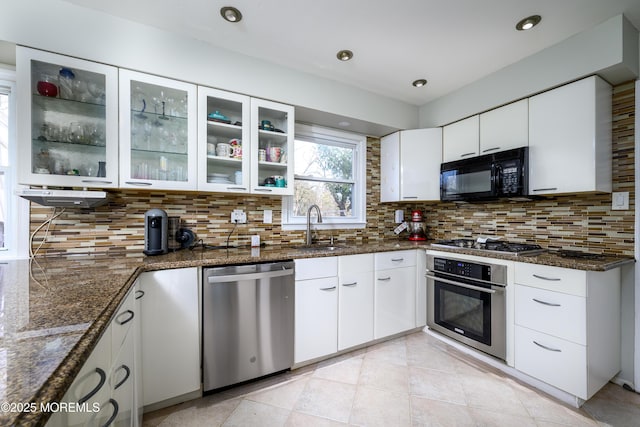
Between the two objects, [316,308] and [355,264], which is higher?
[355,264]

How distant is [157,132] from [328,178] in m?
1.66

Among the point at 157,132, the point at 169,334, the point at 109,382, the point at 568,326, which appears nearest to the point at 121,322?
the point at 109,382

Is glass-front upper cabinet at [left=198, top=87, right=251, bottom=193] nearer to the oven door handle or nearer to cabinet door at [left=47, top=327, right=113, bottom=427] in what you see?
cabinet door at [left=47, top=327, right=113, bottom=427]

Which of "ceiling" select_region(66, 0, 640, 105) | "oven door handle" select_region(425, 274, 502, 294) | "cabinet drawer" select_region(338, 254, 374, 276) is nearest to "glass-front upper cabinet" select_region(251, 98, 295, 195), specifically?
"ceiling" select_region(66, 0, 640, 105)

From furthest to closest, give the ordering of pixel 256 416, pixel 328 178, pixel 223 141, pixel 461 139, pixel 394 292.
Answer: pixel 328 178 → pixel 461 139 → pixel 394 292 → pixel 223 141 → pixel 256 416

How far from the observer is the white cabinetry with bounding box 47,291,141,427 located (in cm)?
61

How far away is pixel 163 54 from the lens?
1795 mm

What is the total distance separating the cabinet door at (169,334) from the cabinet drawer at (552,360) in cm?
224

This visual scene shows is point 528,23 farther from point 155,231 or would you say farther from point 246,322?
point 155,231

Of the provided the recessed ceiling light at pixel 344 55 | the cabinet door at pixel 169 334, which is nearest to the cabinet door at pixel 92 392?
the cabinet door at pixel 169 334

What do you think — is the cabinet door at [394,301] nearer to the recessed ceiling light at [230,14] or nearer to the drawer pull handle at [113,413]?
the drawer pull handle at [113,413]

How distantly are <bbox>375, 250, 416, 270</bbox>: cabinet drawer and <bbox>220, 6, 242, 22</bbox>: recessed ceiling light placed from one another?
2.07 metres

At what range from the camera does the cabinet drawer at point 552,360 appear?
5.11 feet

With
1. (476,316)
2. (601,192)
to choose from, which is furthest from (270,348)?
(601,192)
